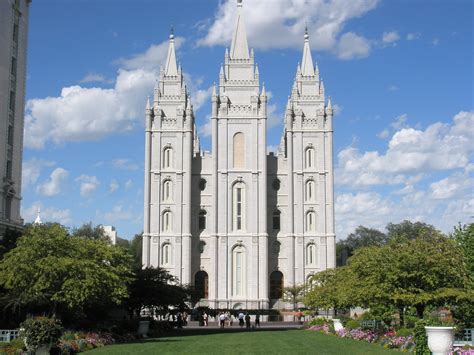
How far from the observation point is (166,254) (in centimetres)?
7100

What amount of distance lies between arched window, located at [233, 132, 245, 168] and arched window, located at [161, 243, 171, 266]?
432 inches

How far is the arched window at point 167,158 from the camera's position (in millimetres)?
72875

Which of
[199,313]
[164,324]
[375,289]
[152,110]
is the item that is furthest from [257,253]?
[375,289]

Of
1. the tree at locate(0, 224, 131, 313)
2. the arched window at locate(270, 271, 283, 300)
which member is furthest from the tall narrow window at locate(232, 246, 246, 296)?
the tree at locate(0, 224, 131, 313)

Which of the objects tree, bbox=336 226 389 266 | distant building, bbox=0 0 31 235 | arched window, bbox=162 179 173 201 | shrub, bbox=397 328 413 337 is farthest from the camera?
tree, bbox=336 226 389 266

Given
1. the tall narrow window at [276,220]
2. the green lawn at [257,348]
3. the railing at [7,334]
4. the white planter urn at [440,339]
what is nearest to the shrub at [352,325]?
the green lawn at [257,348]

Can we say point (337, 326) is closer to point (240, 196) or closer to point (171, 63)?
point (240, 196)

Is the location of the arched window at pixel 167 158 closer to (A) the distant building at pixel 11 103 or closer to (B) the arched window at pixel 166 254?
(B) the arched window at pixel 166 254

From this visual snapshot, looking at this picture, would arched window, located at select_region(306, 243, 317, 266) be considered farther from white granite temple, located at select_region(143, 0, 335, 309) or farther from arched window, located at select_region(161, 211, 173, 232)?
arched window, located at select_region(161, 211, 173, 232)

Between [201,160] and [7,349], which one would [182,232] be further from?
[7,349]

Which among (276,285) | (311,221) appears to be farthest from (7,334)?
(311,221)

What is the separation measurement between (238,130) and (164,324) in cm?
3125

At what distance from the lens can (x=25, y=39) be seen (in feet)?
188

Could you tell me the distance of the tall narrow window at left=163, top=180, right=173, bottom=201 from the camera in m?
72.2
